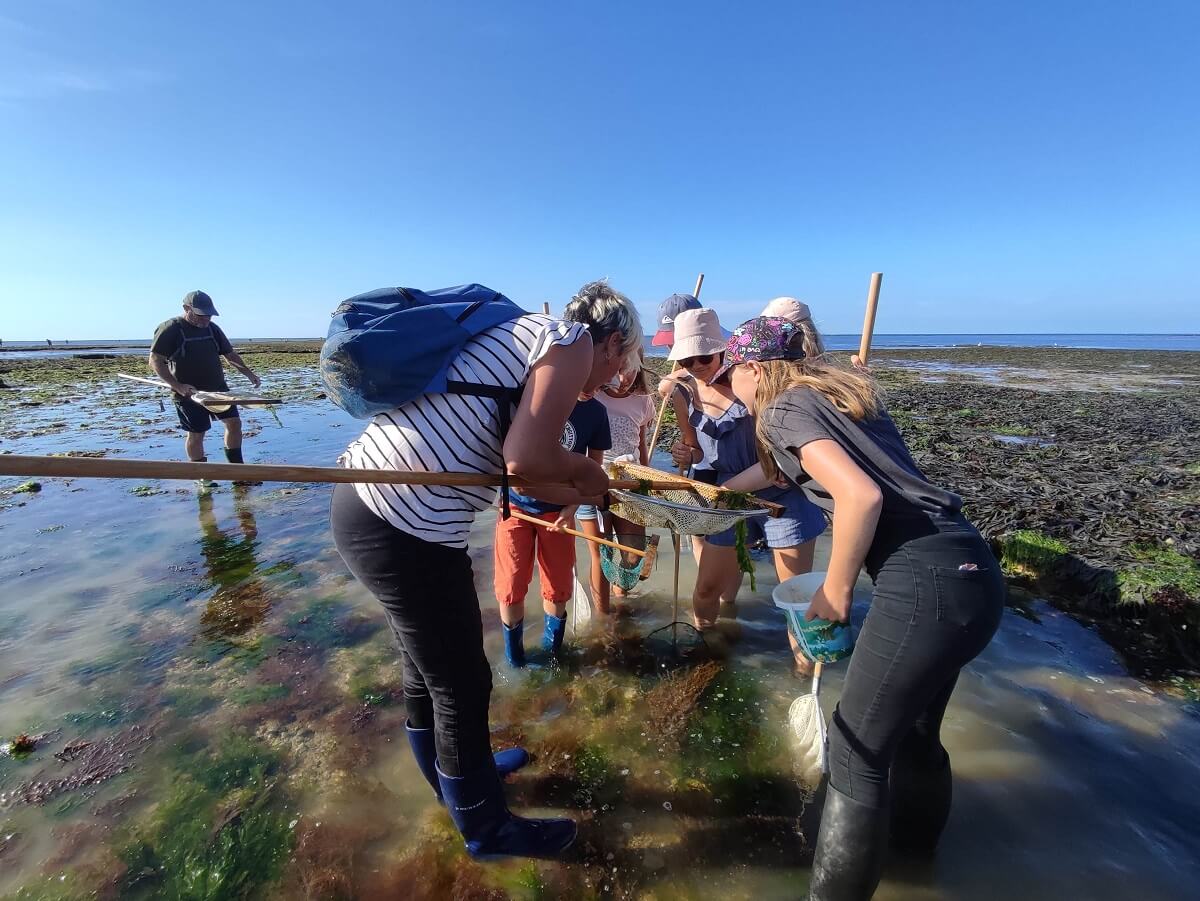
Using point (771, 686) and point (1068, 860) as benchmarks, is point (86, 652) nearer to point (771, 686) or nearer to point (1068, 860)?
point (771, 686)

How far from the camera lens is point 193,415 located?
280 inches

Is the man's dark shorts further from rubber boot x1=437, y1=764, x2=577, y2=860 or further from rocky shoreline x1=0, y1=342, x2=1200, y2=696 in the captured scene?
rubber boot x1=437, y1=764, x2=577, y2=860

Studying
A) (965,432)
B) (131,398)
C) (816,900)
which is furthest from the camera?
(131,398)

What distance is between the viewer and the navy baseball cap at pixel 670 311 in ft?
13.7

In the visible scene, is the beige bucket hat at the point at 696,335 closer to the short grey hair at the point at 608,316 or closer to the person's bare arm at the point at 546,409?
the short grey hair at the point at 608,316

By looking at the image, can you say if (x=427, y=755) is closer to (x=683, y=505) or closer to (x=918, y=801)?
(x=683, y=505)

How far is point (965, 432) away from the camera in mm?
11578

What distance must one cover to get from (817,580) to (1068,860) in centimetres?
157

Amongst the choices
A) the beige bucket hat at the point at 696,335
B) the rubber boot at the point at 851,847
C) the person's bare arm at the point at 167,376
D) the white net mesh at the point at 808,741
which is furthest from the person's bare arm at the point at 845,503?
the person's bare arm at the point at 167,376

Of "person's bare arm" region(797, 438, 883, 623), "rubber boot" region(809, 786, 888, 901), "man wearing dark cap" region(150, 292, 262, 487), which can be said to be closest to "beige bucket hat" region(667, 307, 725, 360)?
"person's bare arm" region(797, 438, 883, 623)

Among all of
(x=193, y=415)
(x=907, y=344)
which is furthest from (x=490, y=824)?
(x=907, y=344)

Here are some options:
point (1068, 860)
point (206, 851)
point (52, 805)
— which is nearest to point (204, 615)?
point (52, 805)

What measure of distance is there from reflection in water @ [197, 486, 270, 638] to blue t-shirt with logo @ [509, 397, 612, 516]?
2.68 meters

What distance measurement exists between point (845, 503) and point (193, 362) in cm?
793
